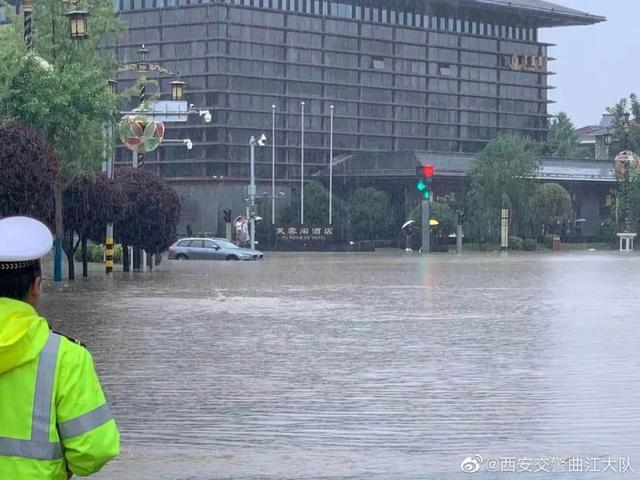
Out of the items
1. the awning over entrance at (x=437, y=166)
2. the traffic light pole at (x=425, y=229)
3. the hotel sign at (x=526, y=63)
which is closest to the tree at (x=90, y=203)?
the traffic light pole at (x=425, y=229)

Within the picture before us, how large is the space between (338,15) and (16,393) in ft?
383

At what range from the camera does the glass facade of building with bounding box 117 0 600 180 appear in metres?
111

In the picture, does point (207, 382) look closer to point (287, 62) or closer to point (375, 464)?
point (375, 464)

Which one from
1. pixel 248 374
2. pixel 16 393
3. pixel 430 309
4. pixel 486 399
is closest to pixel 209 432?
pixel 486 399

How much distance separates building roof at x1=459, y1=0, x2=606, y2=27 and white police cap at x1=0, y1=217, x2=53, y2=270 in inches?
4904

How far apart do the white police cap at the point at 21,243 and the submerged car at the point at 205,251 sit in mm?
59728

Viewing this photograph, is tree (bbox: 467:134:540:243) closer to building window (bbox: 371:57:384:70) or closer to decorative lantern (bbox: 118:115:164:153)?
building window (bbox: 371:57:384:70)

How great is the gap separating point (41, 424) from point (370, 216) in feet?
321

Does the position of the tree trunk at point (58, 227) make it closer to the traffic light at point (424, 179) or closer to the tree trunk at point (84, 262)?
the tree trunk at point (84, 262)

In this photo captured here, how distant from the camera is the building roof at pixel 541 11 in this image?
128m

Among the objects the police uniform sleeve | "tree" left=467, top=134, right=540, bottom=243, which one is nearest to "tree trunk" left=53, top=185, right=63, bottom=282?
the police uniform sleeve

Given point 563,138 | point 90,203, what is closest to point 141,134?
point 90,203

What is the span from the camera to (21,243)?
4.11m

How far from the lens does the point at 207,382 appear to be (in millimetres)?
13539
